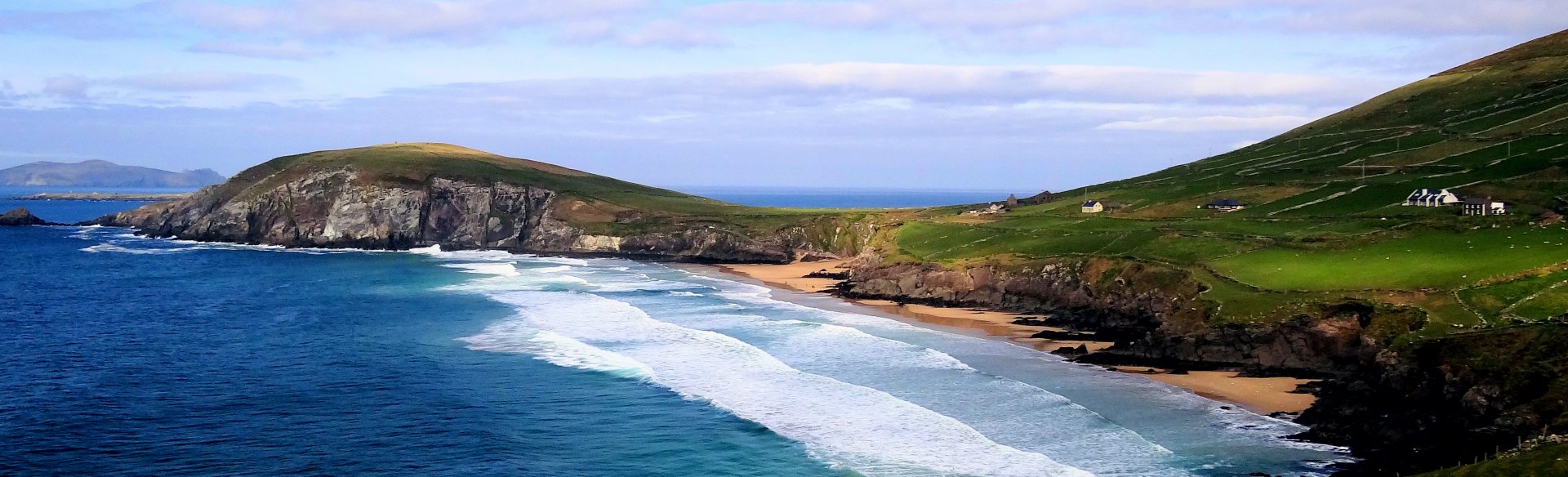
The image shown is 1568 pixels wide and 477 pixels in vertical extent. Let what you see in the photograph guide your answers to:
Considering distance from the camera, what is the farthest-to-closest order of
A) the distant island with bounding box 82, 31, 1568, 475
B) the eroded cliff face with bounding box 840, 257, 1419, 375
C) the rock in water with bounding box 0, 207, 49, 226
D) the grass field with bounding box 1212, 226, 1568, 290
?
the rock in water with bounding box 0, 207, 49, 226, the grass field with bounding box 1212, 226, 1568, 290, the eroded cliff face with bounding box 840, 257, 1419, 375, the distant island with bounding box 82, 31, 1568, 475

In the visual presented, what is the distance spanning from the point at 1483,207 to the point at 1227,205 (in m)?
24.0

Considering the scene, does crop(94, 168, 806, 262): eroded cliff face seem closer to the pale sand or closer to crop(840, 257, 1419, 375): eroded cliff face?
the pale sand

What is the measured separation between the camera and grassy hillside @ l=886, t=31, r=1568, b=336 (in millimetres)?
56688

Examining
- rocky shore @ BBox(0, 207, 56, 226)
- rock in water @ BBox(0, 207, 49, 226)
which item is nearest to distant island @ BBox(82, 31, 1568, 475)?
rocky shore @ BBox(0, 207, 56, 226)

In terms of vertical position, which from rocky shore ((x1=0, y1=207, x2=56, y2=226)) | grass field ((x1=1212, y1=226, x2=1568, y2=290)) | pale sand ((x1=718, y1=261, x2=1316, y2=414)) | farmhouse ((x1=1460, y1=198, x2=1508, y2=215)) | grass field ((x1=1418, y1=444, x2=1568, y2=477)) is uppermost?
farmhouse ((x1=1460, y1=198, x2=1508, y2=215))

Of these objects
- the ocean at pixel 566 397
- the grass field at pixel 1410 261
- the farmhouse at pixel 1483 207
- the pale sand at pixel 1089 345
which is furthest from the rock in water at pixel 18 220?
the farmhouse at pixel 1483 207

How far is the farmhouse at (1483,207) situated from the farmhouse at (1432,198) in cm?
331

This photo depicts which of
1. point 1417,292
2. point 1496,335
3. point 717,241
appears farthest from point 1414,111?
point 1496,335

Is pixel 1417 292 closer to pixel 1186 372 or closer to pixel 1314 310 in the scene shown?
pixel 1314 310

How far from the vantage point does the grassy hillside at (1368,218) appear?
186 feet

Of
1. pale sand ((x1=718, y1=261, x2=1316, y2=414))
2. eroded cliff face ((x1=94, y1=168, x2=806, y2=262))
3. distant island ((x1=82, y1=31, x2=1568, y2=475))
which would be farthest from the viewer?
eroded cliff face ((x1=94, y1=168, x2=806, y2=262))

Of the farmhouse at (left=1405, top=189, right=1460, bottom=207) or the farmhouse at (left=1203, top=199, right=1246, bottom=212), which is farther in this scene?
the farmhouse at (left=1203, top=199, right=1246, bottom=212)

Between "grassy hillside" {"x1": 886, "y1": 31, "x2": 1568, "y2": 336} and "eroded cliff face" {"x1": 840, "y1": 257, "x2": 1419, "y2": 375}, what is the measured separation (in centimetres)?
169

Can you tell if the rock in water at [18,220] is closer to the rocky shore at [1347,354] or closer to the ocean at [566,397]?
the ocean at [566,397]
